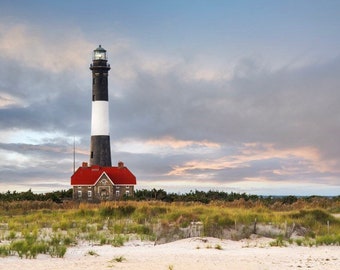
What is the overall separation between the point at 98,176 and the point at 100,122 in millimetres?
4602

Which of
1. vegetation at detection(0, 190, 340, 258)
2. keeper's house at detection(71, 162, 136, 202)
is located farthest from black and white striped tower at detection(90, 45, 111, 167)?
vegetation at detection(0, 190, 340, 258)

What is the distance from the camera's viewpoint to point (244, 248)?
19656 mm

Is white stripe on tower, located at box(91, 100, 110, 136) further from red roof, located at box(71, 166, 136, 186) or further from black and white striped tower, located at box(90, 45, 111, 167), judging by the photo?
red roof, located at box(71, 166, 136, 186)

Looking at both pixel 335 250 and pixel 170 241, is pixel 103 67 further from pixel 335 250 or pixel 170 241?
pixel 335 250

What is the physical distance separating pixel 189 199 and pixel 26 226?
2032cm

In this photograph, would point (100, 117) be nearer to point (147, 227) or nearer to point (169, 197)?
point (169, 197)

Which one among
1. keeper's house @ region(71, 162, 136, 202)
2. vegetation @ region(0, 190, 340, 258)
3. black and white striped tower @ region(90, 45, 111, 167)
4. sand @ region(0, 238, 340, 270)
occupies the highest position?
black and white striped tower @ region(90, 45, 111, 167)

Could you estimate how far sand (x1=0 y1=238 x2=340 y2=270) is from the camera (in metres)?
15.4

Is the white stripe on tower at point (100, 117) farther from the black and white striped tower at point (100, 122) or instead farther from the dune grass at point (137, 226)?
the dune grass at point (137, 226)

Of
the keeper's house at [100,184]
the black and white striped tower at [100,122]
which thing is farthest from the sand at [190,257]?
the black and white striped tower at [100,122]

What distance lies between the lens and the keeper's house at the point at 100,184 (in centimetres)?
4794

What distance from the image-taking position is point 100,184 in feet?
157

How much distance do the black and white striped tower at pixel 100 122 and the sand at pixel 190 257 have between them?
95.6 feet

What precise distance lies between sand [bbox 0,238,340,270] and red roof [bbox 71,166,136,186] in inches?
1108
